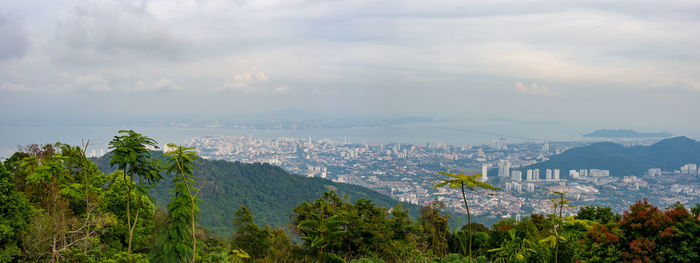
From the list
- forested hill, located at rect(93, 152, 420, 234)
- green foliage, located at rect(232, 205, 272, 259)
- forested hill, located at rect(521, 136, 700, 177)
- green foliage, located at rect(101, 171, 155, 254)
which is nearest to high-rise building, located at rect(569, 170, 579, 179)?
forested hill, located at rect(521, 136, 700, 177)

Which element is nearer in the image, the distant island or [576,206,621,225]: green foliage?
[576,206,621,225]: green foliage

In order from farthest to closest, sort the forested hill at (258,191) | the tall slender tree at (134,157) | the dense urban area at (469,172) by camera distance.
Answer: the dense urban area at (469,172), the forested hill at (258,191), the tall slender tree at (134,157)

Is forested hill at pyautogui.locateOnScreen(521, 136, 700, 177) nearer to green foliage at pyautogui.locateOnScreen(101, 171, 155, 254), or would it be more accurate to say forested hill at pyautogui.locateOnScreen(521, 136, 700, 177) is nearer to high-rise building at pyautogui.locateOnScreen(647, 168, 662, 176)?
high-rise building at pyautogui.locateOnScreen(647, 168, 662, 176)

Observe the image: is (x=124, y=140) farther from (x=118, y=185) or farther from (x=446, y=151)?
(x=446, y=151)

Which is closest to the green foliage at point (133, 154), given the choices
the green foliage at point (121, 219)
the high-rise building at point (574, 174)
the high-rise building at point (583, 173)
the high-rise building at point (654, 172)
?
the green foliage at point (121, 219)

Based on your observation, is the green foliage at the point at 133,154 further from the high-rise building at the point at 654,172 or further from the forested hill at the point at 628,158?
the high-rise building at the point at 654,172

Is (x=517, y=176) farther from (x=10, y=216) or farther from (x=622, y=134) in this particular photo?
(x=622, y=134)

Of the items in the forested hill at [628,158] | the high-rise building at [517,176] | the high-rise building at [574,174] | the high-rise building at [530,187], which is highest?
the forested hill at [628,158]
